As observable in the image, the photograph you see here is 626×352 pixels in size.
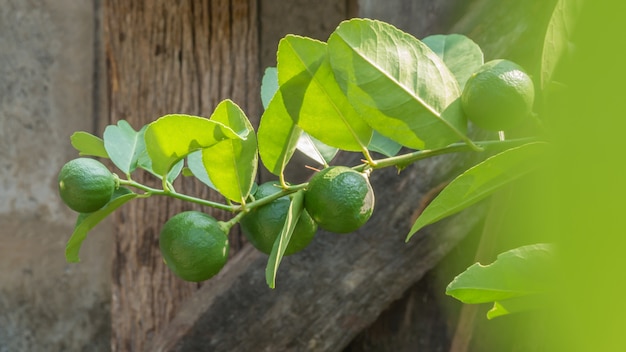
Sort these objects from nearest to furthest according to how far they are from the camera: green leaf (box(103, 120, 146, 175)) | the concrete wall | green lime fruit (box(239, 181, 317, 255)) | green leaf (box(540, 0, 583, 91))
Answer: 1. green leaf (box(540, 0, 583, 91))
2. green lime fruit (box(239, 181, 317, 255))
3. green leaf (box(103, 120, 146, 175))
4. the concrete wall

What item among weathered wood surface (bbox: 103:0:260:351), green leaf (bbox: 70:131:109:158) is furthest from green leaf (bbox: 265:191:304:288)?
weathered wood surface (bbox: 103:0:260:351)

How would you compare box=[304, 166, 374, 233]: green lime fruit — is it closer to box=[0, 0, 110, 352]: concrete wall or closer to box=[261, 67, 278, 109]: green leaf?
box=[261, 67, 278, 109]: green leaf

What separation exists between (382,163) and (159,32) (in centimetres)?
113

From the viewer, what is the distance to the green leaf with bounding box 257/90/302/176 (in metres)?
0.45

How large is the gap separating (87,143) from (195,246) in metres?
0.15

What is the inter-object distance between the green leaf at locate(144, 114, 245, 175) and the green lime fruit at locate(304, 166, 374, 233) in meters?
0.06

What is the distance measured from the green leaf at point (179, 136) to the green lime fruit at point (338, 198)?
6 cm

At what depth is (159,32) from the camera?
1.50 metres

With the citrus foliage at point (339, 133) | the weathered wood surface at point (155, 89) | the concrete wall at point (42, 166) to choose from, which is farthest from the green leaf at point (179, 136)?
the concrete wall at point (42, 166)

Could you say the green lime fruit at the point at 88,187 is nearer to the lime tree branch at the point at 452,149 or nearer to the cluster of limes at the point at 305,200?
the cluster of limes at the point at 305,200

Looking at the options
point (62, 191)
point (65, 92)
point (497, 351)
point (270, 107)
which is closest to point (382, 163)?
point (270, 107)

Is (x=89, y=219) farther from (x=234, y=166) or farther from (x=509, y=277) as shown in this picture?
(x=509, y=277)

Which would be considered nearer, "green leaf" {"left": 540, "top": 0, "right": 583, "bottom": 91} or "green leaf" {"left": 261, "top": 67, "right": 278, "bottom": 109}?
"green leaf" {"left": 540, "top": 0, "right": 583, "bottom": 91}

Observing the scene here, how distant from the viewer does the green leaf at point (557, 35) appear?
0.36 meters
